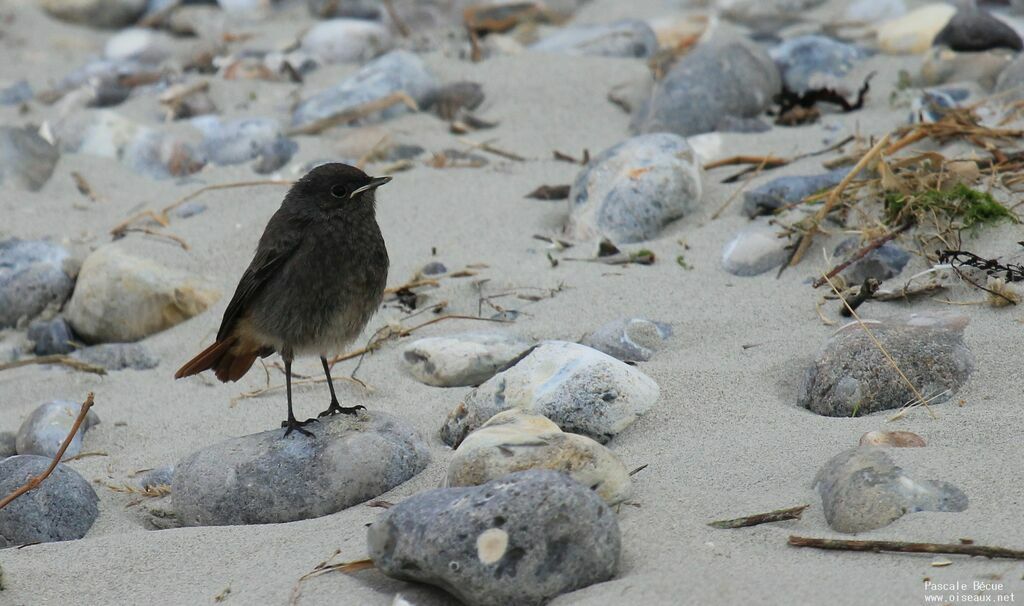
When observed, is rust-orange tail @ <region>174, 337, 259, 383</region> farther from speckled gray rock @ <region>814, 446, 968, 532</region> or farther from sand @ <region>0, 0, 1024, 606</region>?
speckled gray rock @ <region>814, 446, 968, 532</region>

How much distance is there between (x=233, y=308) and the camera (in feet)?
14.8

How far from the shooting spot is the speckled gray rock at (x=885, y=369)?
12.9 feet

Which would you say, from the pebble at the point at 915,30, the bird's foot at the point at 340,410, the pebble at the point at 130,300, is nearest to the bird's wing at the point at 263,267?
the bird's foot at the point at 340,410

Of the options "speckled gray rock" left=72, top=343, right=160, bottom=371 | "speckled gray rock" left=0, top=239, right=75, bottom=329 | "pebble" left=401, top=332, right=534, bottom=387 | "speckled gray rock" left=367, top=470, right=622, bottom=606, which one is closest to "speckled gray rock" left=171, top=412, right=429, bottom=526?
"pebble" left=401, top=332, right=534, bottom=387

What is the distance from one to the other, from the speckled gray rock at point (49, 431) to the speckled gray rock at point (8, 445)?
4 cm

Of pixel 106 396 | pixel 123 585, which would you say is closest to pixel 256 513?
pixel 123 585

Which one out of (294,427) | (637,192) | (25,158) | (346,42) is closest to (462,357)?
(294,427)

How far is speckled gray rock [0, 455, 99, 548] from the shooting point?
12.9ft

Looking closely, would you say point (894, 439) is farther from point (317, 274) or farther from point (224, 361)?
point (224, 361)

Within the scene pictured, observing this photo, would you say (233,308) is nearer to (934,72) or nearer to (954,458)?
(954,458)

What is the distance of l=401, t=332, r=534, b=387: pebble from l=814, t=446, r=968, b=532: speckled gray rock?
1751mm

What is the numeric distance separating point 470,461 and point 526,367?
0.86 metres

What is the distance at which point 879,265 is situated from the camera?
4.99 metres

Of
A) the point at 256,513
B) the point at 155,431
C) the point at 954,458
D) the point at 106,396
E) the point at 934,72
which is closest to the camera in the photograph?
the point at 954,458
